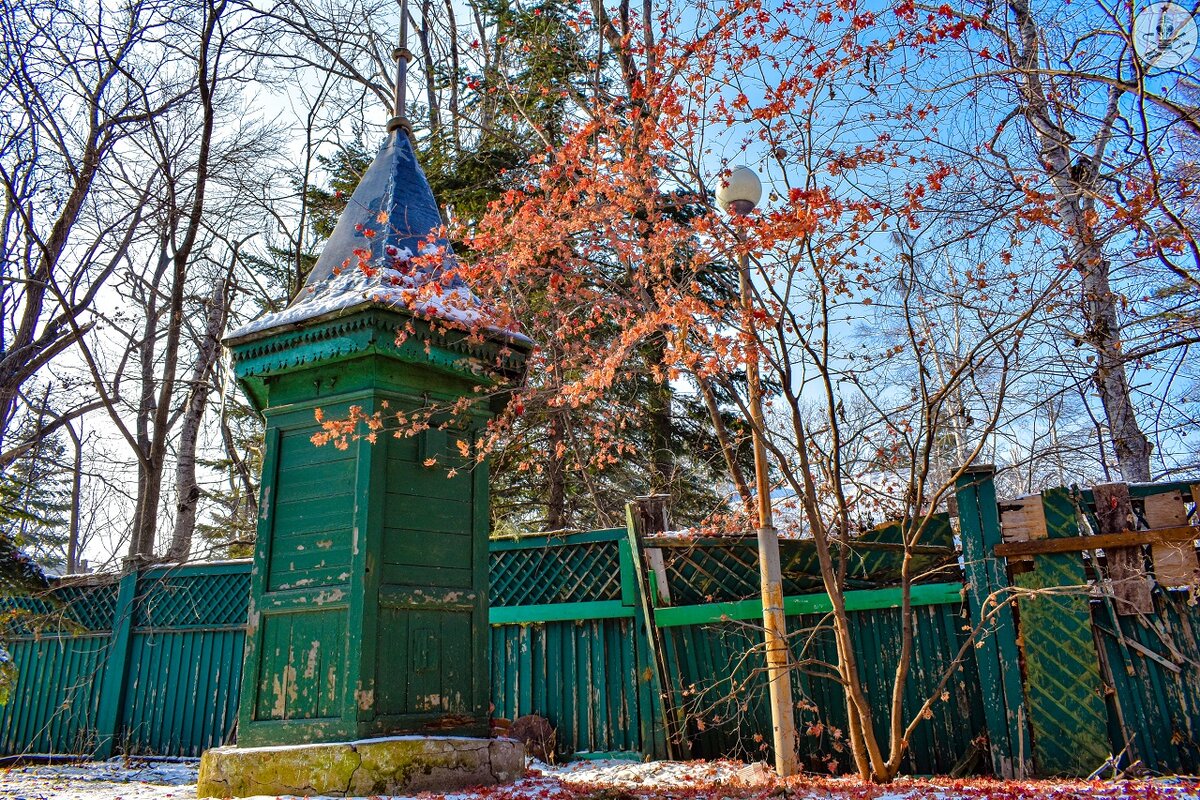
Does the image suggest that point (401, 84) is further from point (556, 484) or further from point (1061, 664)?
point (1061, 664)

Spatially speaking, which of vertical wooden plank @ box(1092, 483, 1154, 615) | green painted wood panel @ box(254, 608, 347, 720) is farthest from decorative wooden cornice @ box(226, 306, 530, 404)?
vertical wooden plank @ box(1092, 483, 1154, 615)

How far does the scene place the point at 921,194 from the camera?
5.36 metres

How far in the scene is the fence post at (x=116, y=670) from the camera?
8.46m

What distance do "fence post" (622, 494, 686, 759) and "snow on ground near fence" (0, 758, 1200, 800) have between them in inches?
9.4

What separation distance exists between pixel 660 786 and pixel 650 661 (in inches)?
59.0

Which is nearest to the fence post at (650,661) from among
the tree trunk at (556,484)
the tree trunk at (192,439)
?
the tree trunk at (556,484)

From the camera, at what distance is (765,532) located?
534cm

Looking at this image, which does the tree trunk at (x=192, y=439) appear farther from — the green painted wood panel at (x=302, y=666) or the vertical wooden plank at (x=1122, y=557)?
the vertical wooden plank at (x=1122, y=557)

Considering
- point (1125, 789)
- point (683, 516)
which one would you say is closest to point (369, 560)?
point (1125, 789)

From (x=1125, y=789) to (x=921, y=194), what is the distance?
11.8 feet

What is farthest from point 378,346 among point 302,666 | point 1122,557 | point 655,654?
point 1122,557

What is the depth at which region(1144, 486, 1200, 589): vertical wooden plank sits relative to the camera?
5.07 meters

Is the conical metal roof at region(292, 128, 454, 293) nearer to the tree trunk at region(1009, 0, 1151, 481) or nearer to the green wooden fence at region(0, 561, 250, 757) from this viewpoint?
the green wooden fence at region(0, 561, 250, 757)

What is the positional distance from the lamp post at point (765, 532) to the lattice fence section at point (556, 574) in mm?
2069
